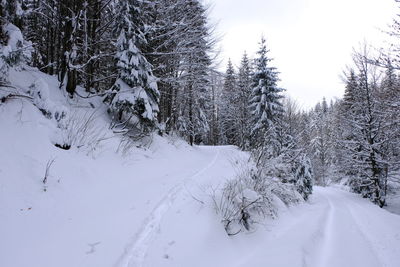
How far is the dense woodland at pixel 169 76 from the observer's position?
790 cm

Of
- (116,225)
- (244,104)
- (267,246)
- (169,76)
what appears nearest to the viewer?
(116,225)

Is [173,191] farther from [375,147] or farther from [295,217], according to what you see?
[375,147]

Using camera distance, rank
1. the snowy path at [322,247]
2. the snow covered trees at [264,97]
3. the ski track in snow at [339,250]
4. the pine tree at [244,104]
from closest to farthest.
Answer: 1. the snowy path at [322,247]
2. the ski track in snow at [339,250]
3. the snow covered trees at [264,97]
4. the pine tree at [244,104]

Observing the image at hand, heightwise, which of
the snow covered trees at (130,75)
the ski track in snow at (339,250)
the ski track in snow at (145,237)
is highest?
the snow covered trees at (130,75)

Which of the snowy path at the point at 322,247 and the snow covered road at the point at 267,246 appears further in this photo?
the snowy path at the point at 322,247

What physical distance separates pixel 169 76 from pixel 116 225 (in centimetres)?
1180

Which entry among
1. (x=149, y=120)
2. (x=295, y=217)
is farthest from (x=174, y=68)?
(x=295, y=217)

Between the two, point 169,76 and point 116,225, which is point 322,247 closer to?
point 116,225

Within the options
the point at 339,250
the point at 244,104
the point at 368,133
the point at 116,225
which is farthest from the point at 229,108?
the point at 116,225

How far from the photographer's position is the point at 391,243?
4.71 metres

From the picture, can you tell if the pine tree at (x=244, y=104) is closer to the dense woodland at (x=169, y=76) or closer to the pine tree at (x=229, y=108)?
the dense woodland at (x=169, y=76)

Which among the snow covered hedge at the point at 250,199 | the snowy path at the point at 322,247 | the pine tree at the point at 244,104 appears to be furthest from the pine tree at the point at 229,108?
the snowy path at the point at 322,247

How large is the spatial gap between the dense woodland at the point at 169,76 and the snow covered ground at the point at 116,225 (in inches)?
76.7

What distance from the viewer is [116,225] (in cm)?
324
